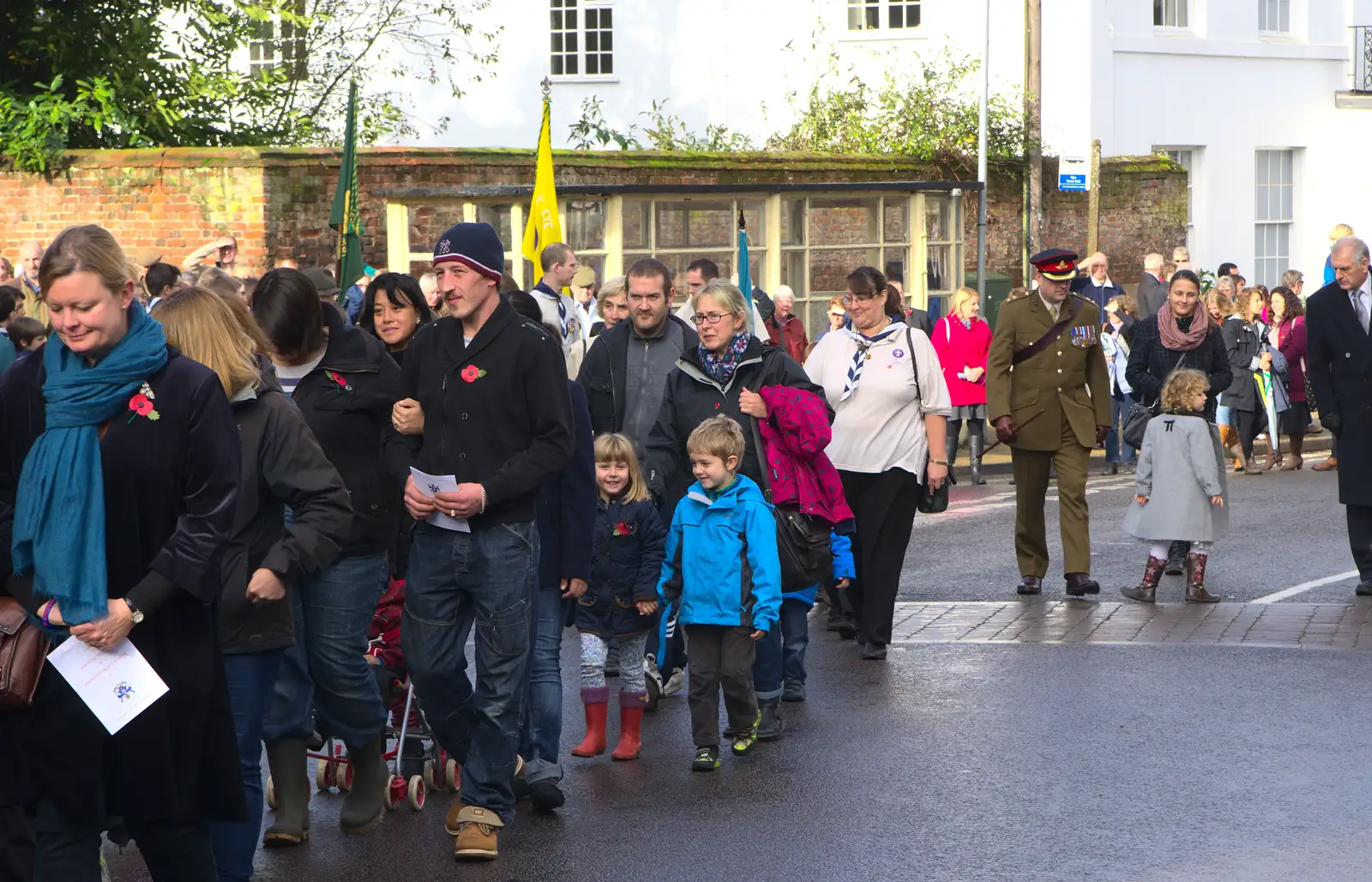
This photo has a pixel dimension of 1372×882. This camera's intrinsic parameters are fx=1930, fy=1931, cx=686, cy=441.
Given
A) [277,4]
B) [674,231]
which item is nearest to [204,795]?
[674,231]

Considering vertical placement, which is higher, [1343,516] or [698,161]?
[698,161]

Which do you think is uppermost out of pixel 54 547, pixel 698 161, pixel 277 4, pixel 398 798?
pixel 277 4

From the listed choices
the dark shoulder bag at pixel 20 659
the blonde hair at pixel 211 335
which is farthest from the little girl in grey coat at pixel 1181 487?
the dark shoulder bag at pixel 20 659

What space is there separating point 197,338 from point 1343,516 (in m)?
11.5

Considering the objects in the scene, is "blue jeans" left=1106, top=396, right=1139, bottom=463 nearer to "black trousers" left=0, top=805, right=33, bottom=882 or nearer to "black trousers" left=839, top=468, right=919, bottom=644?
"black trousers" left=839, top=468, right=919, bottom=644

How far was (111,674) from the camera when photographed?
15.6 feet

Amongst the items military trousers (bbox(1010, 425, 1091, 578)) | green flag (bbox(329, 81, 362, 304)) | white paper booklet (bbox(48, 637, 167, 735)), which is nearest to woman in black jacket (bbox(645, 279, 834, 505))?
military trousers (bbox(1010, 425, 1091, 578))

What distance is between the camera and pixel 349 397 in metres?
6.75

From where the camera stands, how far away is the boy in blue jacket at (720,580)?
25.1 ft

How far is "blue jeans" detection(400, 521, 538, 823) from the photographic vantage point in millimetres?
6363

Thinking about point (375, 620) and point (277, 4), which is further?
point (277, 4)

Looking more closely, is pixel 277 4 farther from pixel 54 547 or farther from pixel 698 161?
pixel 54 547

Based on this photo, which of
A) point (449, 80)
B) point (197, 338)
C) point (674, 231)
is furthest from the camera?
point (449, 80)

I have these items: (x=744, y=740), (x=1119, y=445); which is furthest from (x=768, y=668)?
(x=1119, y=445)
